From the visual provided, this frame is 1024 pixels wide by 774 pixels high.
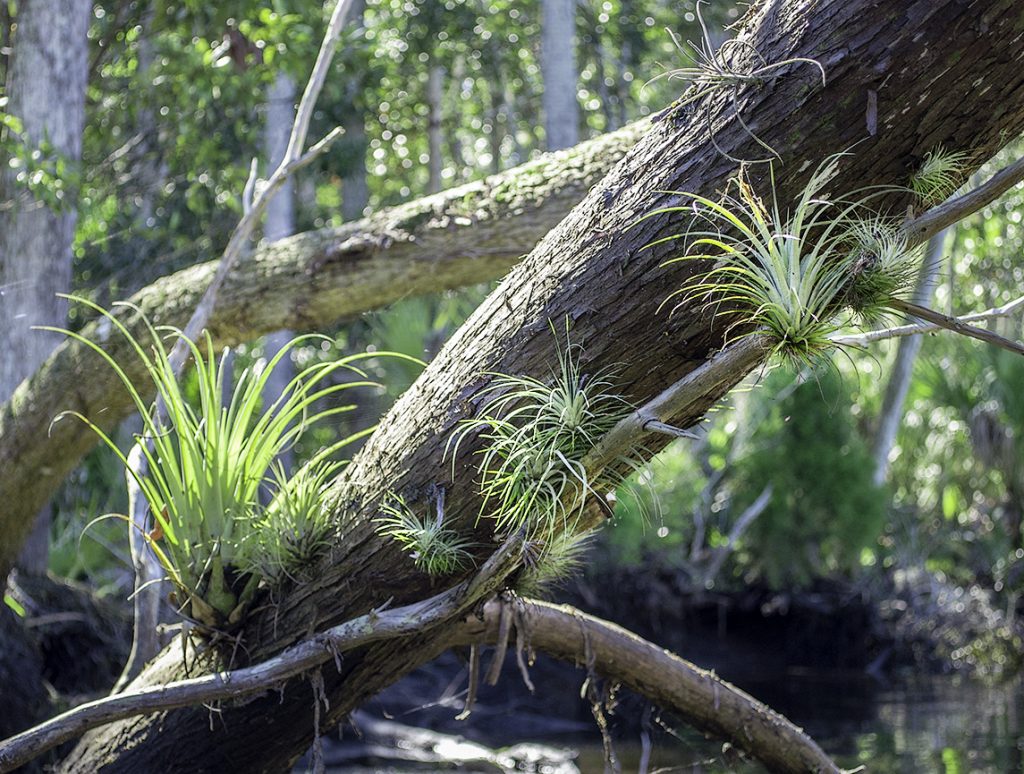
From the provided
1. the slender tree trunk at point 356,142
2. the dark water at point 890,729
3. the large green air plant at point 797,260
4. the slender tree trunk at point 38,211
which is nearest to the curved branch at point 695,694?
the dark water at point 890,729

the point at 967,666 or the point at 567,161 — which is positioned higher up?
the point at 567,161

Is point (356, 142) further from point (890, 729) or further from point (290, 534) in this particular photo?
point (290, 534)

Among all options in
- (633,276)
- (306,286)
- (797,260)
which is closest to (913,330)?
(797,260)

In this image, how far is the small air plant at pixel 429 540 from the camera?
2301mm

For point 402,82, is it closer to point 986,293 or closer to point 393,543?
point 986,293

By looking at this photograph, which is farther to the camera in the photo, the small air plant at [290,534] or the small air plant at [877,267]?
the small air plant at [290,534]

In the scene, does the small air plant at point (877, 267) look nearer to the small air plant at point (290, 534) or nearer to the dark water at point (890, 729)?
the small air plant at point (290, 534)

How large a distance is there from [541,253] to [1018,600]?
822 cm

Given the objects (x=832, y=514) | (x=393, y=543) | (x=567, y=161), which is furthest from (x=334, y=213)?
(x=393, y=543)

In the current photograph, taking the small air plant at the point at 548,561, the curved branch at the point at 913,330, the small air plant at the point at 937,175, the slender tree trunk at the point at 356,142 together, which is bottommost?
the small air plant at the point at 548,561

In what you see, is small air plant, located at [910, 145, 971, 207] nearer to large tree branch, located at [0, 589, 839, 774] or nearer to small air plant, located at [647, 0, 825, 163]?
small air plant, located at [647, 0, 825, 163]

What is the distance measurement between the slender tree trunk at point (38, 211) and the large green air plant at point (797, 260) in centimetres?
379

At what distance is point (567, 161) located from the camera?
3.87 metres

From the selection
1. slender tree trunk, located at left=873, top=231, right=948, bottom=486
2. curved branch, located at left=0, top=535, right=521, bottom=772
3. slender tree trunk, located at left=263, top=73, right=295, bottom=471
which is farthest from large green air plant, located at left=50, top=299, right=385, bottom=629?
slender tree trunk, located at left=873, top=231, right=948, bottom=486
